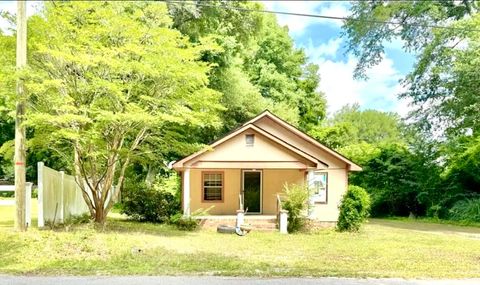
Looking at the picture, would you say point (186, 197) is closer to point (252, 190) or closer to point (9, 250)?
point (252, 190)

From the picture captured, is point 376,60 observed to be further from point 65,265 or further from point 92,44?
point 65,265

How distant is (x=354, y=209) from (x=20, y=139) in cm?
1071

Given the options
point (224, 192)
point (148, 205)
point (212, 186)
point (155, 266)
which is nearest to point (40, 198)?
point (155, 266)

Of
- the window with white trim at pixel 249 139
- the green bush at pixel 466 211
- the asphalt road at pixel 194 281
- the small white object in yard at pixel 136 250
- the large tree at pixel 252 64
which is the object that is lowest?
the green bush at pixel 466 211

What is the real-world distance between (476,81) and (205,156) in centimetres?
1108

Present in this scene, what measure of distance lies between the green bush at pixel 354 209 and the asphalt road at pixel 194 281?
867cm

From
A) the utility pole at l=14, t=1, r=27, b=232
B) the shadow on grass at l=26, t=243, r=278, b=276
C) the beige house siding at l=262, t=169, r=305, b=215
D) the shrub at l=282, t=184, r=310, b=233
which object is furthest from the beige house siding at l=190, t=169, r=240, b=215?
the shadow on grass at l=26, t=243, r=278, b=276

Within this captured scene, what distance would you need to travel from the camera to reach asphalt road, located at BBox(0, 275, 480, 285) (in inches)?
283

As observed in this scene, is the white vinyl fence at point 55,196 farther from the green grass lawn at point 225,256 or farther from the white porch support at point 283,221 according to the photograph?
the white porch support at point 283,221

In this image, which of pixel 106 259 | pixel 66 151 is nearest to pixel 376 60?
pixel 66 151

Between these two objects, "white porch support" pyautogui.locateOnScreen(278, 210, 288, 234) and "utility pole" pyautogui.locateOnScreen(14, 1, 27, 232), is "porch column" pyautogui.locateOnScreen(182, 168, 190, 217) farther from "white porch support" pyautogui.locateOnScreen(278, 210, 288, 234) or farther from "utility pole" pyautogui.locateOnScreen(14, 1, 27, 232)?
"utility pole" pyautogui.locateOnScreen(14, 1, 27, 232)

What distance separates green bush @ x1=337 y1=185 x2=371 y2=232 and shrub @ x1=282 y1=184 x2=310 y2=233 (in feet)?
4.66

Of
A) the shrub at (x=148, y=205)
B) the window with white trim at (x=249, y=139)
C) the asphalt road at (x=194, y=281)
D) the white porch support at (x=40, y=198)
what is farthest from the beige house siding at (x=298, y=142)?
the asphalt road at (x=194, y=281)

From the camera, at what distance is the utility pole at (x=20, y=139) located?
10.9 metres
